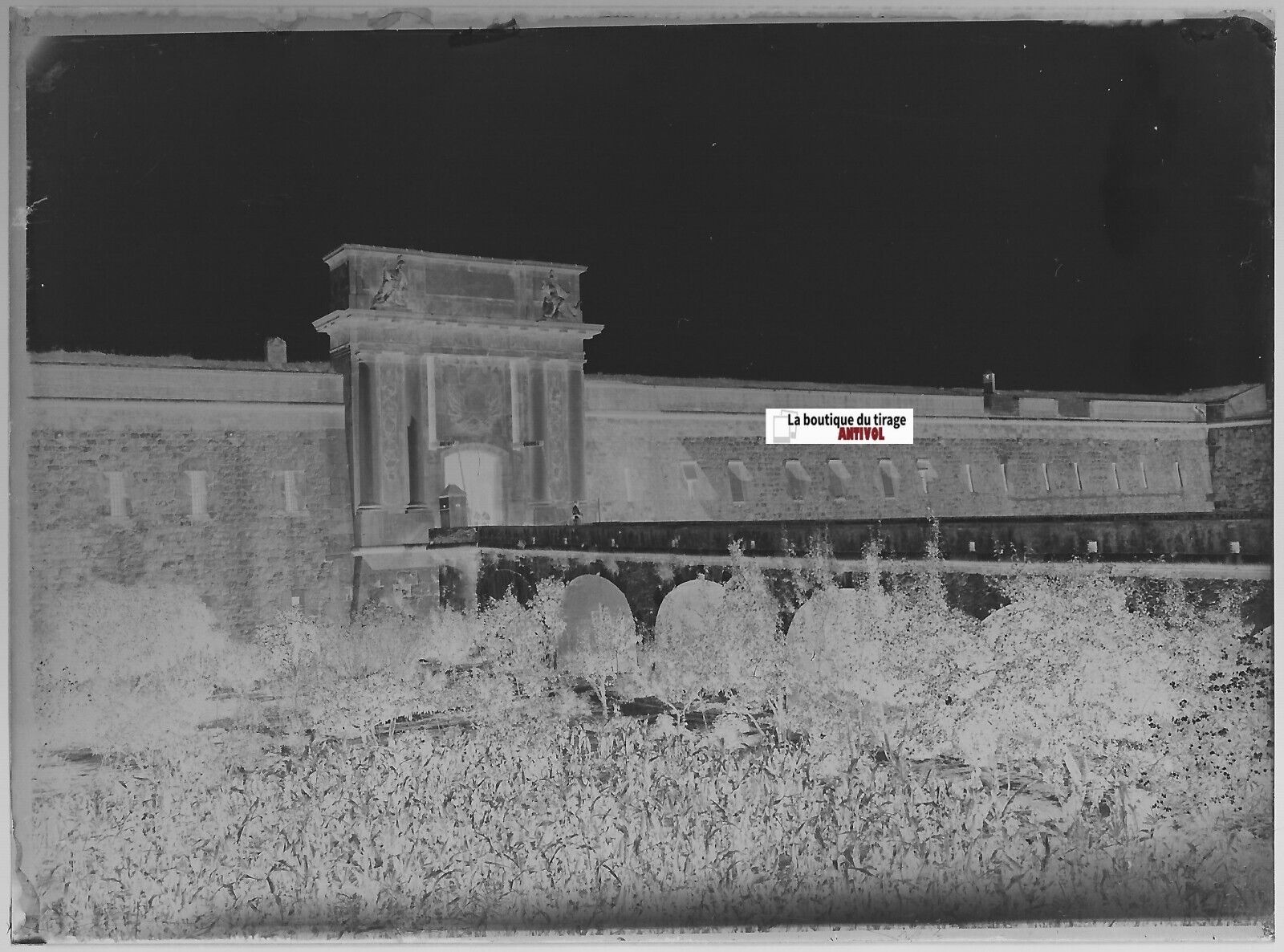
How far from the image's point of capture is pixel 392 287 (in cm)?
512

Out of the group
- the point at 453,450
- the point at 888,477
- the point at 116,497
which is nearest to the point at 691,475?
the point at 888,477

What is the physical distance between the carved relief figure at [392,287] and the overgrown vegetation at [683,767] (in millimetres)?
1393

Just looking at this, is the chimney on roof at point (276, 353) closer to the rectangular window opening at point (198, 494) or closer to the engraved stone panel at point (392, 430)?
the engraved stone panel at point (392, 430)

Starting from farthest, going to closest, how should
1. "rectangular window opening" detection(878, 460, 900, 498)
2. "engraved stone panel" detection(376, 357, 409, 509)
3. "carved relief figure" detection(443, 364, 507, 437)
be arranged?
"carved relief figure" detection(443, 364, 507, 437) < "engraved stone panel" detection(376, 357, 409, 509) < "rectangular window opening" detection(878, 460, 900, 498)

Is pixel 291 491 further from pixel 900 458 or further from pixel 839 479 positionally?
pixel 900 458

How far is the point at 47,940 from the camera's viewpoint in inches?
195

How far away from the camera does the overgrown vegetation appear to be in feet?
16.3

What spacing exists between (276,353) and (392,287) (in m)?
0.58

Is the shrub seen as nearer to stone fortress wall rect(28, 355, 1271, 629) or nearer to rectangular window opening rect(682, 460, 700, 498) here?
stone fortress wall rect(28, 355, 1271, 629)

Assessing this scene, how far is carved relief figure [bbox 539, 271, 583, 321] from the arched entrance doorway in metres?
0.72

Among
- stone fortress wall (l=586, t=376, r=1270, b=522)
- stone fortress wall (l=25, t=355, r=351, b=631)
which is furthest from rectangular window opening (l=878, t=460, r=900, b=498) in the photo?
stone fortress wall (l=25, t=355, r=351, b=631)

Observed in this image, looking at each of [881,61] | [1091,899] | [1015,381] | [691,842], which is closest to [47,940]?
[691,842]

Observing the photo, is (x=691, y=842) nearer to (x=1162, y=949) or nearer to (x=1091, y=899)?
(x=1091, y=899)

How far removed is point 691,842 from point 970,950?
1295mm
